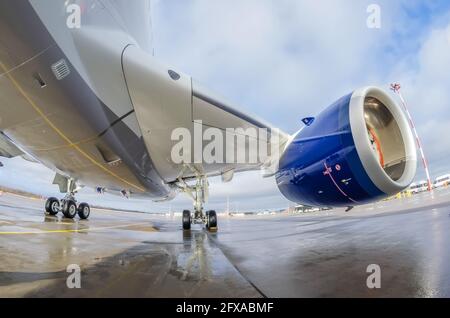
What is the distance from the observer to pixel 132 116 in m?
5.27

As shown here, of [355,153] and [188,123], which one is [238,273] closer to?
[355,153]

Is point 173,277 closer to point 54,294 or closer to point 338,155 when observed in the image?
point 54,294

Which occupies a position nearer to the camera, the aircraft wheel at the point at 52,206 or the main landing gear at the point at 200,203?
the main landing gear at the point at 200,203

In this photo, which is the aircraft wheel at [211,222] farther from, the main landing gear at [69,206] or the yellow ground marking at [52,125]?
the main landing gear at [69,206]

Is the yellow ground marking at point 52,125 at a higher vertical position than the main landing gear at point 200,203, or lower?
higher

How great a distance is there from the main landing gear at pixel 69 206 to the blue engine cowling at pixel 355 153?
29.1ft

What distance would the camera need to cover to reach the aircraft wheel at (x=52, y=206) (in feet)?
37.1

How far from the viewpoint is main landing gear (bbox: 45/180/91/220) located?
10.2m

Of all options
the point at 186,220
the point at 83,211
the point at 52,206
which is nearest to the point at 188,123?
the point at 186,220

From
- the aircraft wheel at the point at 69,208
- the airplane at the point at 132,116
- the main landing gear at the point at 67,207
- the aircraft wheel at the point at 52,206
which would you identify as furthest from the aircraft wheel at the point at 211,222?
the aircraft wheel at the point at 52,206

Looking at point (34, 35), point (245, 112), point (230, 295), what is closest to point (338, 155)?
point (245, 112)

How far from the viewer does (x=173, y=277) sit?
2.09m

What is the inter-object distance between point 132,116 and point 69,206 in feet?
23.5

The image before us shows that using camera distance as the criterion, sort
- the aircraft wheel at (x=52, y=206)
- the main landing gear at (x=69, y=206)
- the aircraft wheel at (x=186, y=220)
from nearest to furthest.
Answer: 1. the aircraft wheel at (x=186, y=220)
2. the main landing gear at (x=69, y=206)
3. the aircraft wheel at (x=52, y=206)
